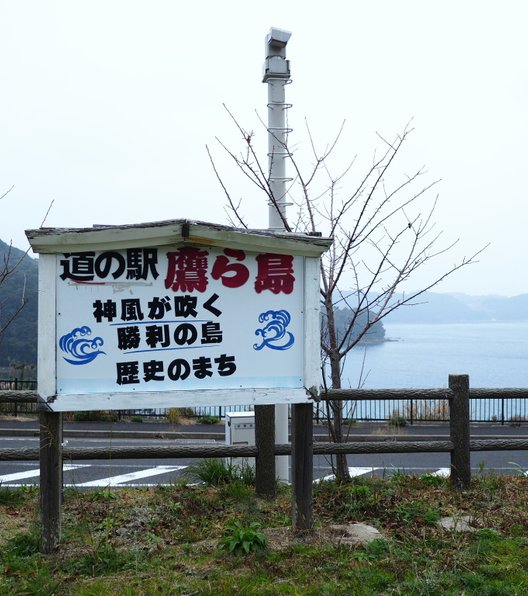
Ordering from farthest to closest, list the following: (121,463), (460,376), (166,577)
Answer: (121,463)
(460,376)
(166,577)

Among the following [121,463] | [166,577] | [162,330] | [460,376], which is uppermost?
[162,330]

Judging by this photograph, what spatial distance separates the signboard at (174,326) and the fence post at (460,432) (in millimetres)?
2124

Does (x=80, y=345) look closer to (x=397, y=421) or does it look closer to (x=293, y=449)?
(x=293, y=449)

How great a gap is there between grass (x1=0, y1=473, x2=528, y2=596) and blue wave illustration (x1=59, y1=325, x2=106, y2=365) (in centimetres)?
126

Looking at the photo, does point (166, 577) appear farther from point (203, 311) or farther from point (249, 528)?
point (203, 311)

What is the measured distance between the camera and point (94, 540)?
16.3ft

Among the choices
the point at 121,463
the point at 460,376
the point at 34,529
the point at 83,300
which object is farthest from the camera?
the point at 121,463

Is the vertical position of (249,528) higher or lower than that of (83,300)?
lower

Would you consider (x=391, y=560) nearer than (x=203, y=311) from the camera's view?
Yes

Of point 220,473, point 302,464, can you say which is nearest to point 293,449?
point 302,464

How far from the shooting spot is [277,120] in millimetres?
6754

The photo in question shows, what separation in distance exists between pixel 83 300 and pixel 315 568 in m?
2.41

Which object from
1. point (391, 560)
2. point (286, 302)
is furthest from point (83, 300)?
point (391, 560)

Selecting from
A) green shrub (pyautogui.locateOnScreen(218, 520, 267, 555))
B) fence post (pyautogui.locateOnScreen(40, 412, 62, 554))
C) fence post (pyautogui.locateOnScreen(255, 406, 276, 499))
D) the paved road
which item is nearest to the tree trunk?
fence post (pyautogui.locateOnScreen(255, 406, 276, 499))
